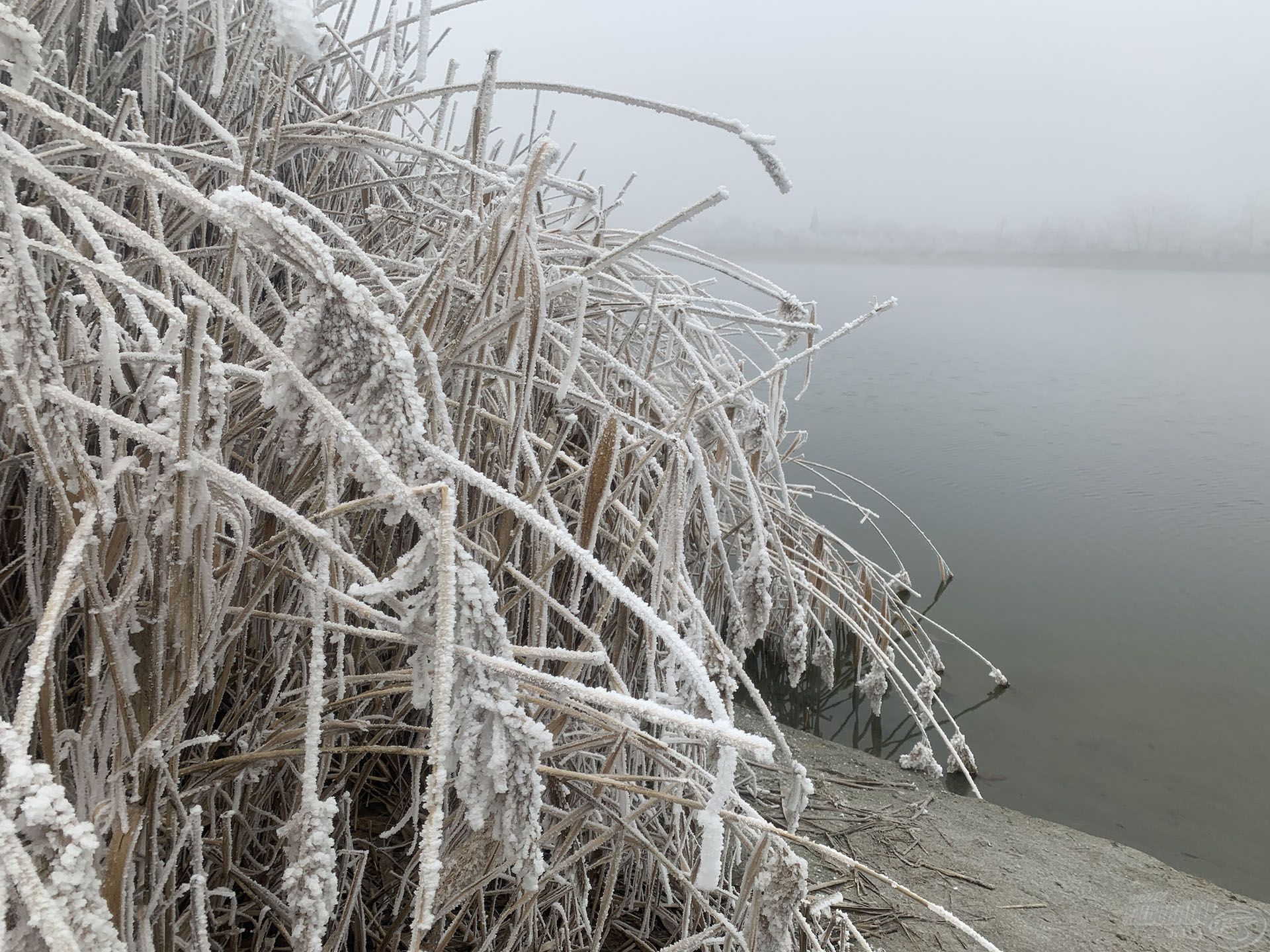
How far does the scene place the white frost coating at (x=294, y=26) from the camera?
1.91 ft

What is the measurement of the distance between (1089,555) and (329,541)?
3.73 meters

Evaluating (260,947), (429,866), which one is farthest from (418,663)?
(260,947)

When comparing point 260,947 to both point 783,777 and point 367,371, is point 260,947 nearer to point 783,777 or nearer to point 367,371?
point 367,371

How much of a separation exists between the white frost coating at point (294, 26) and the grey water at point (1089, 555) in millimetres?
2158

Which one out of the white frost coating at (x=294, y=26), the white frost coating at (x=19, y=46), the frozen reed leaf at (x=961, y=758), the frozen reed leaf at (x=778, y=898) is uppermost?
the white frost coating at (x=294, y=26)

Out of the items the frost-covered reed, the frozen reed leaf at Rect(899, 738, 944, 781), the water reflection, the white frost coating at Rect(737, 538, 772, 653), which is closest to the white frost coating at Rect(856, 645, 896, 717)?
the frozen reed leaf at Rect(899, 738, 944, 781)

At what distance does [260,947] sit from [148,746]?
18.7 inches

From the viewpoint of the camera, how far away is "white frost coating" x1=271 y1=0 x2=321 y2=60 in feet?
1.91

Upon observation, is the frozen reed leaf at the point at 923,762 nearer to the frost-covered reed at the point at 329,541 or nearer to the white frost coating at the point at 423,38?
the frost-covered reed at the point at 329,541

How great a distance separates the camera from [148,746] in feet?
1.65

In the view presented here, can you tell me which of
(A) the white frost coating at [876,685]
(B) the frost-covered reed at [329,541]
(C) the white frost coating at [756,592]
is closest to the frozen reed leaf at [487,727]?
(B) the frost-covered reed at [329,541]

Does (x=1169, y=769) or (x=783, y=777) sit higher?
(x=783, y=777)

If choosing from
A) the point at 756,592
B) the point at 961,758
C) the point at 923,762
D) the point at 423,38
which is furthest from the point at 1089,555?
the point at 423,38

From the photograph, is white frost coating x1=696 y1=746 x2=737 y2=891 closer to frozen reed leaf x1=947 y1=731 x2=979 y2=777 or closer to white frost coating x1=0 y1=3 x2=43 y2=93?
white frost coating x1=0 y1=3 x2=43 y2=93
